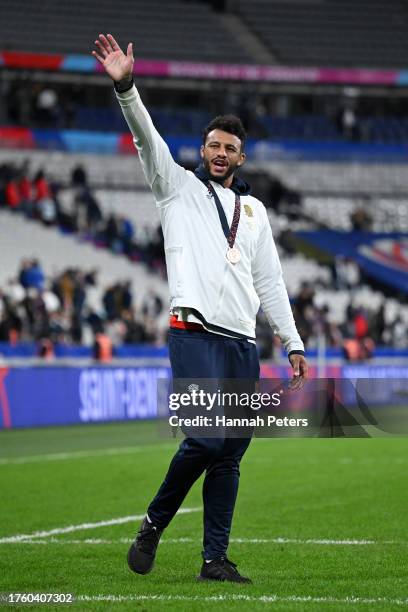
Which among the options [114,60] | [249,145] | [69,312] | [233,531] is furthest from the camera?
[249,145]

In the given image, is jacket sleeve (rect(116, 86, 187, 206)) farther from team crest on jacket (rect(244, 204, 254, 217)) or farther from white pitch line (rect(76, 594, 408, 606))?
white pitch line (rect(76, 594, 408, 606))

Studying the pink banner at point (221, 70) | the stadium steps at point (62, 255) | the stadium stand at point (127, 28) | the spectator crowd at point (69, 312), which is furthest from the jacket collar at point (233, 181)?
the stadium stand at point (127, 28)

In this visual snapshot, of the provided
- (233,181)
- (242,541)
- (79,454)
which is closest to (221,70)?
(79,454)

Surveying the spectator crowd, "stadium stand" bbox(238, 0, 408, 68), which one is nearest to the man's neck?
the spectator crowd

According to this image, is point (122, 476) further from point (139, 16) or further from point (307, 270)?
point (139, 16)

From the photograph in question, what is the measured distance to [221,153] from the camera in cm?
715

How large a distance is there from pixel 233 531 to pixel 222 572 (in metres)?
2.65

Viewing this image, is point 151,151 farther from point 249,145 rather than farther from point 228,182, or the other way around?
point 249,145

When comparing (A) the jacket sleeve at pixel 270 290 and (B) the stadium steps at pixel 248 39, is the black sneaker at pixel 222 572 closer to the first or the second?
(A) the jacket sleeve at pixel 270 290

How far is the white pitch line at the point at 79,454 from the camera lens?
16.1 meters

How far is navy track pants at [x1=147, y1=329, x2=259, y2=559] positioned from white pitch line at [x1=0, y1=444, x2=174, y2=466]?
8670 mm

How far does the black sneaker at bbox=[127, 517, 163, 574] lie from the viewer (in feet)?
23.6

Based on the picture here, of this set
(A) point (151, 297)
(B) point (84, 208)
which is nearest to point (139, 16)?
(B) point (84, 208)

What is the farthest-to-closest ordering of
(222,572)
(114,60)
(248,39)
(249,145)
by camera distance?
1. (248,39)
2. (249,145)
3. (222,572)
4. (114,60)
